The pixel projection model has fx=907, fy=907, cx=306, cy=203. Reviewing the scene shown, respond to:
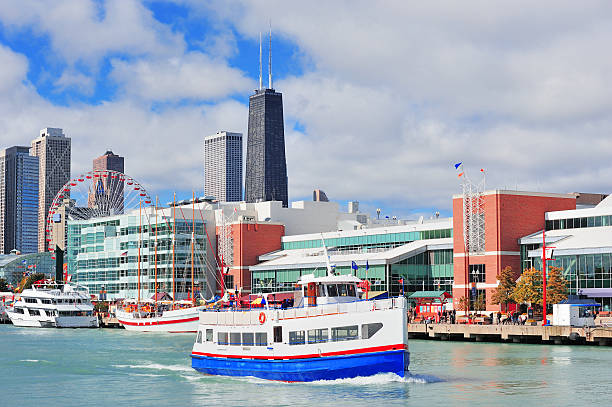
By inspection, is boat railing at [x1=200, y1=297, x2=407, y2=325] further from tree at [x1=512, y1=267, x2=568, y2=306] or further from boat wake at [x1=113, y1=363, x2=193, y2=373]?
tree at [x1=512, y1=267, x2=568, y2=306]

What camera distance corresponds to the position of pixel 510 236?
414 ft

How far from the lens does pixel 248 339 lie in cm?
6259

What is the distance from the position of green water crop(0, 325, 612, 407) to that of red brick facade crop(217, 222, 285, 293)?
8480 centimetres

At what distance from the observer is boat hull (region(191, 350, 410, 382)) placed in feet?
185

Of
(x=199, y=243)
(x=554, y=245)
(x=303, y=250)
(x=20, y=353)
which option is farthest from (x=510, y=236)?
(x=199, y=243)

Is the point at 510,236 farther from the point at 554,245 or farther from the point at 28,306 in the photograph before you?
the point at 28,306

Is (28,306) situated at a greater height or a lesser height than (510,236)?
lesser

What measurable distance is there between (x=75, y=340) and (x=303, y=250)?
216 feet

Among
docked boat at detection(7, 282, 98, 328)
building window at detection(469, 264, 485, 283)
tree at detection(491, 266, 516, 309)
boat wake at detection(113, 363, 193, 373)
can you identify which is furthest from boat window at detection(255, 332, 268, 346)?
docked boat at detection(7, 282, 98, 328)

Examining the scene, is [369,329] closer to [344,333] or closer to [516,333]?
[344,333]

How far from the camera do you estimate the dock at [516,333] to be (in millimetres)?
88375

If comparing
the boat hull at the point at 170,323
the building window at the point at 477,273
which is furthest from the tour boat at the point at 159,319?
the building window at the point at 477,273

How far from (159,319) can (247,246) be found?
44874mm

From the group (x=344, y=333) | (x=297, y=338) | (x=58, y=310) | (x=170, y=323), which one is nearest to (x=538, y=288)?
Result: (x=170, y=323)
